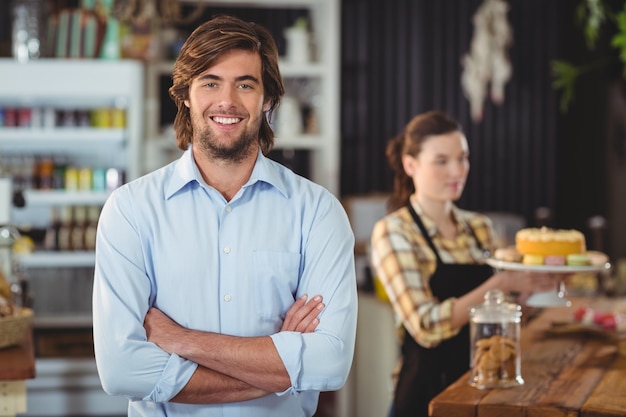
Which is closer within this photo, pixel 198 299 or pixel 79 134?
pixel 198 299

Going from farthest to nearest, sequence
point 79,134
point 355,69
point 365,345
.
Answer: point 355,69 → point 79,134 → point 365,345

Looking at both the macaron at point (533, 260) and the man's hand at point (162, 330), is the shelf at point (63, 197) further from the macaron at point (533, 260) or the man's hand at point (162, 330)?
the man's hand at point (162, 330)

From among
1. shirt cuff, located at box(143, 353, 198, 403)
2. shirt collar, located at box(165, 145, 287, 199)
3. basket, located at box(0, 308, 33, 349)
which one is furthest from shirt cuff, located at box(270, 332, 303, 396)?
basket, located at box(0, 308, 33, 349)

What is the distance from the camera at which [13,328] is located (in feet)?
10.9

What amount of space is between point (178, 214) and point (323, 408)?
4.43 metres

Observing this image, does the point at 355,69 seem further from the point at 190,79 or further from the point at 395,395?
the point at 190,79

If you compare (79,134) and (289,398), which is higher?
(79,134)

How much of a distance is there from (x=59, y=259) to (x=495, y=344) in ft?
13.1

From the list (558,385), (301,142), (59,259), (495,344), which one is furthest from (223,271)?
(301,142)

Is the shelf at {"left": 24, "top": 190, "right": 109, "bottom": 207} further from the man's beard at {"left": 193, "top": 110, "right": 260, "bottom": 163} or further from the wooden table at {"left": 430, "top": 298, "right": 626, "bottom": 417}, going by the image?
the man's beard at {"left": 193, "top": 110, "right": 260, "bottom": 163}

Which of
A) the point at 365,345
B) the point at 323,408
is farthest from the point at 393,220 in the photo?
the point at 323,408

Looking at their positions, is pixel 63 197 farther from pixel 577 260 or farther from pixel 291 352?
pixel 291 352

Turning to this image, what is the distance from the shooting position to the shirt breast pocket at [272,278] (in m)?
2.17

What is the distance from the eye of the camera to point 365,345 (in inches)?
220
